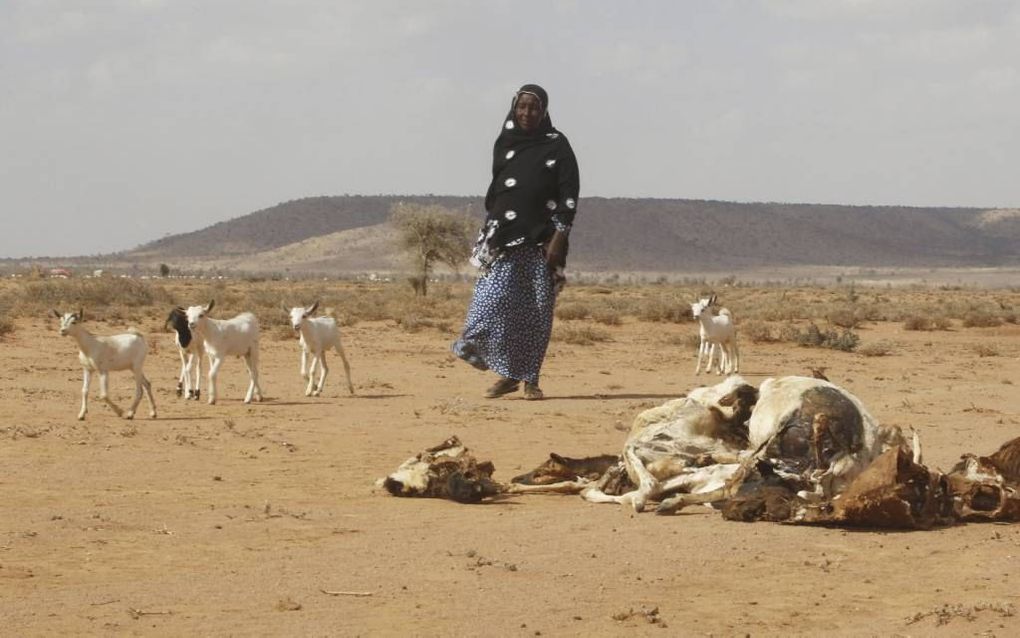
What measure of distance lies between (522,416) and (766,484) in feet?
20.8

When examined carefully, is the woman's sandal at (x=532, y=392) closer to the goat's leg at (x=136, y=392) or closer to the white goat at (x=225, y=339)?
the white goat at (x=225, y=339)

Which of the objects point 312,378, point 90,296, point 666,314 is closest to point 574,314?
point 666,314

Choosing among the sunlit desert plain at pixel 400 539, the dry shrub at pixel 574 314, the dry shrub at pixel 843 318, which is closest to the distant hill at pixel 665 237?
the dry shrub at pixel 843 318

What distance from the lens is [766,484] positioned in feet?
28.4

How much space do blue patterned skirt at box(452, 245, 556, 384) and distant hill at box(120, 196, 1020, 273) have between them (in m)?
99.3

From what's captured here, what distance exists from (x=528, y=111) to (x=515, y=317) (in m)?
2.21

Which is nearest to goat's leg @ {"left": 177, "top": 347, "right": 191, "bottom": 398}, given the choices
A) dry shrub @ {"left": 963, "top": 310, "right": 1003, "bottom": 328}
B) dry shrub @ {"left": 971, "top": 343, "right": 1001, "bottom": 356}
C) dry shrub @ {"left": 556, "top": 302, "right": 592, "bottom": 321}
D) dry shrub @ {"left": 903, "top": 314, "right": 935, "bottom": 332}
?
dry shrub @ {"left": 971, "top": 343, "right": 1001, "bottom": 356}

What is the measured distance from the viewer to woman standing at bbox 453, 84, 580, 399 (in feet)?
53.3

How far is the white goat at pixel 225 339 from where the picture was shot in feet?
52.7

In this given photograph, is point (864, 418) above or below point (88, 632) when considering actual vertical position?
above

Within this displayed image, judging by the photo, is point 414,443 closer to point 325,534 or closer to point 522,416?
point 522,416

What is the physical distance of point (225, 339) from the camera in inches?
643

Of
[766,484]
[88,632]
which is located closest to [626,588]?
[766,484]

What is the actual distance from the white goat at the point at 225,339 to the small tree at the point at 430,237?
33190 mm
